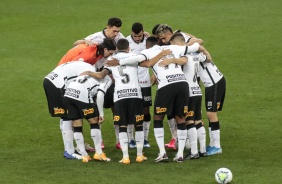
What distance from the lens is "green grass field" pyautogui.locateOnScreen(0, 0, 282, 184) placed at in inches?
591

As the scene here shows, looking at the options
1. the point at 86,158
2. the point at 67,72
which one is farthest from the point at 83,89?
the point at 86,158

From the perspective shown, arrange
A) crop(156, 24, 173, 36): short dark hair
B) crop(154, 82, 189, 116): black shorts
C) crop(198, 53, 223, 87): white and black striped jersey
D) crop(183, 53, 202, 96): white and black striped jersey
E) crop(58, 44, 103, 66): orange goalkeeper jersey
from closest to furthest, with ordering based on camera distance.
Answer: crop(154, 82, 189, 116): black shorts < crop(183, 53, 202, 96): white and black striped jersey < crop(156, 24, 173, 36): short dark hair < crop(198, 53, 223, 87): white and black striped jersey < crop(58, 44, 103, 66): orange goalkeeper jersey

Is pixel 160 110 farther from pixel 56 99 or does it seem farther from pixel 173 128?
pixel 56 99

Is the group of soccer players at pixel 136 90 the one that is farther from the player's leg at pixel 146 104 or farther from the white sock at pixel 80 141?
the player's leg at pixel 146 104

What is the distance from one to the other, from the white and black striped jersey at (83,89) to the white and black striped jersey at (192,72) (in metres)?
1.78

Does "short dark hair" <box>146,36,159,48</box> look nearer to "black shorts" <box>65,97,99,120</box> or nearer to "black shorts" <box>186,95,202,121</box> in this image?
"black shorts" <box>186,95,202,121</box>

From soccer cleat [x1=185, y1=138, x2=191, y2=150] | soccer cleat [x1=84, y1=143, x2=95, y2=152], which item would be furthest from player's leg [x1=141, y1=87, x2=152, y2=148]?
soccer cleat [x1=84, y1=143, x2=95, y2=152]

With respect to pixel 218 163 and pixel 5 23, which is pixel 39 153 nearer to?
pixel 218 163

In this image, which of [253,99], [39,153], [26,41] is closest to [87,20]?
[26,41]

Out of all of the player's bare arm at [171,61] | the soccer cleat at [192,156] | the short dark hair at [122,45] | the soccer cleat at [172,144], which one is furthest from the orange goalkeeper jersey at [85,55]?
the soccer cleat at [192,156]

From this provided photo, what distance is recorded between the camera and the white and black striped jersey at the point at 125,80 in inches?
617

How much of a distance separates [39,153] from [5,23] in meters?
17.4

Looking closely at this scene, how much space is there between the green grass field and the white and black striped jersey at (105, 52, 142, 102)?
135cm

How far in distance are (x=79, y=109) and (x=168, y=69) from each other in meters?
1.91
